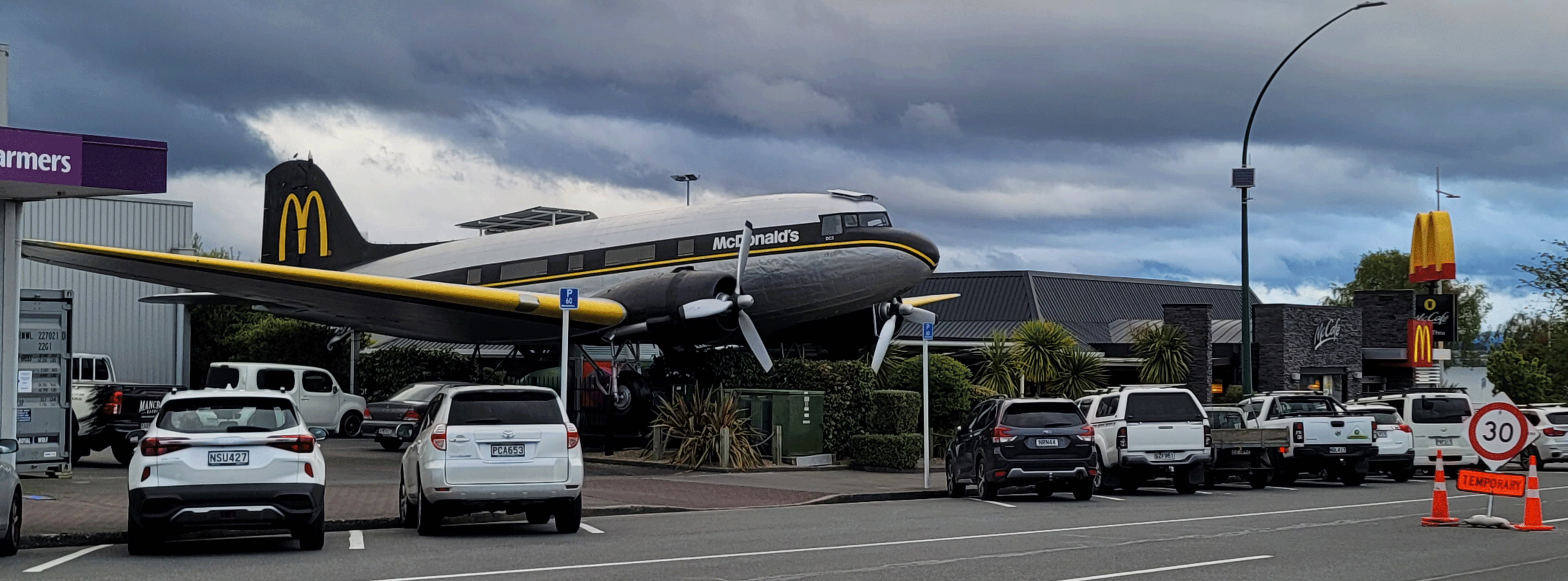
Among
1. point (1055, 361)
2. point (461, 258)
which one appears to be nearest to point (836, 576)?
point (461, 258)

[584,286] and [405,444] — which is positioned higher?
[584,286]

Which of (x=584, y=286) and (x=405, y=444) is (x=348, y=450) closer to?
(x=405, y=444)

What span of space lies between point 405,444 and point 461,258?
5.65m

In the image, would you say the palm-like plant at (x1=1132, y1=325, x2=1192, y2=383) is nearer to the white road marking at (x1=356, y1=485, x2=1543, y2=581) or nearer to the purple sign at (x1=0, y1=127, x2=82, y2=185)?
the white road marking at (x1=356, y1=485, x2=1543, y2=581)

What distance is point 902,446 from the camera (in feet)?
80.2

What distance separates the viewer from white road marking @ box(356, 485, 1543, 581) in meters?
10.3

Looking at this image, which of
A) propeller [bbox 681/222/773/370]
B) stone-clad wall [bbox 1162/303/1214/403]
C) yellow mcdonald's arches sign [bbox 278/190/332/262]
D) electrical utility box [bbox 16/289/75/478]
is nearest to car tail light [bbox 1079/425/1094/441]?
propeller [bbox 681/222/773/370]

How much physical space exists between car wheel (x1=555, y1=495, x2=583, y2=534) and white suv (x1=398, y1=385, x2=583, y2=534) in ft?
0.03

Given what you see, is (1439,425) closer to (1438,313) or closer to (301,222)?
Answer: (1438,313)

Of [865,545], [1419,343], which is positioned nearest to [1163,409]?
[865,545]

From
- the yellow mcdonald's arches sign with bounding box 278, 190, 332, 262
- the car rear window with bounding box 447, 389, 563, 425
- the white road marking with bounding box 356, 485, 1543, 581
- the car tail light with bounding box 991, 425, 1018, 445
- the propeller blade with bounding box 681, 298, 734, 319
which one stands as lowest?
the white road marking with bounding box 356, 485, 1543, 581

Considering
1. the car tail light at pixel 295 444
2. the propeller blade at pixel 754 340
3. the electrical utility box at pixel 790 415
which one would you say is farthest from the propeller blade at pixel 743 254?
the car tail light at pixel 295 444

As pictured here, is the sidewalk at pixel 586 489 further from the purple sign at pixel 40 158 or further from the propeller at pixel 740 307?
the purple sign at pixel 40 158

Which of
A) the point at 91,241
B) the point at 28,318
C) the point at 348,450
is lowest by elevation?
the point at 348,450
